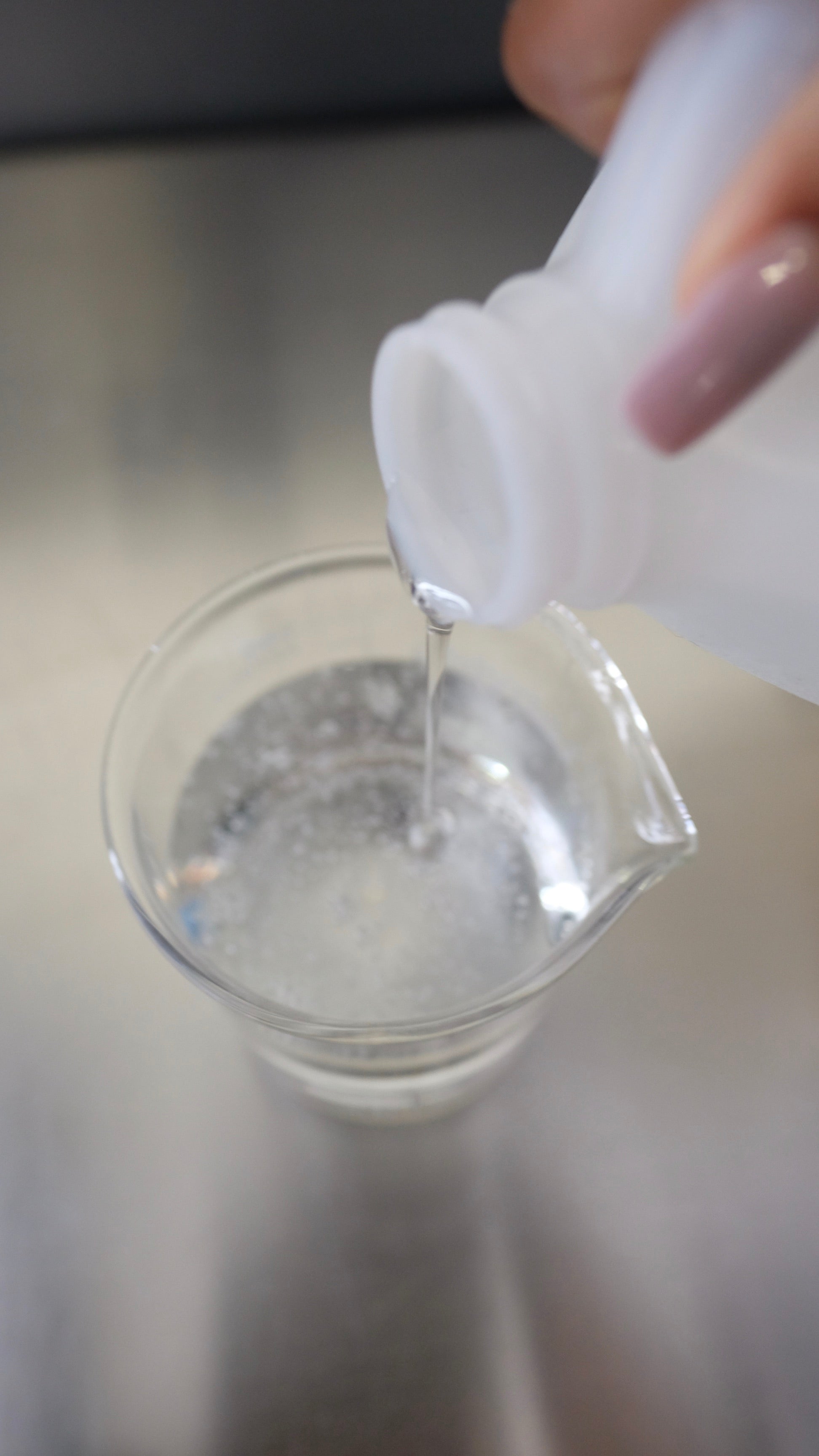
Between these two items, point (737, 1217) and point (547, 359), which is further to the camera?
point (737, 1217)

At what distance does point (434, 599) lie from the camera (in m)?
0.37

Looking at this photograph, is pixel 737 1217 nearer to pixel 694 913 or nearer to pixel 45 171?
pixel 694 913

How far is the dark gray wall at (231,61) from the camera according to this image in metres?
0.67

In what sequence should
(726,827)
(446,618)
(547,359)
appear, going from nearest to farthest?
(547,359)
(446,618)
(726,827)

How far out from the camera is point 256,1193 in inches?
20.4

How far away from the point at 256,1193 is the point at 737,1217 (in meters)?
0.24

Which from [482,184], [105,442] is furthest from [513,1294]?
[482,184]

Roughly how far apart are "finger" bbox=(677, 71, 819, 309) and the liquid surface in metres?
0.34

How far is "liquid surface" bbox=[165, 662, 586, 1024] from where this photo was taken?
54 centimetres

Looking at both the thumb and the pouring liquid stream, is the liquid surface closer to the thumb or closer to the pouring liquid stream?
the pouring liquid stream

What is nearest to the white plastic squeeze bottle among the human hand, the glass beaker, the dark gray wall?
the human hand

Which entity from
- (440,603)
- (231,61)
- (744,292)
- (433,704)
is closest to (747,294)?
(744,292)

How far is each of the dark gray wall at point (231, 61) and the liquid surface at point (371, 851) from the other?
1.42 ft

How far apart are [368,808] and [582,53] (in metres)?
0.38
